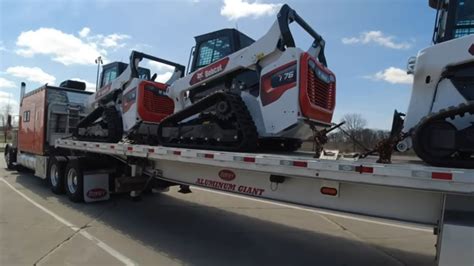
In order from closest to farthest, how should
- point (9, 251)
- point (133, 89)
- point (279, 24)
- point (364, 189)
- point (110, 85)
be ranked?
point (364, 189)
point (9, 251)
point (279, 24)
point (133, 89)
point (110, 85)

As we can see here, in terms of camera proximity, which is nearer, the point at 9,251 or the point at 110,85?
the point at 9,251

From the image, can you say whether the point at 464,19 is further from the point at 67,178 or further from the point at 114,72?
the point at 114,72

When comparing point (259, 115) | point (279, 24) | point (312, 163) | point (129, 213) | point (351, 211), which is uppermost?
point (279, 24)

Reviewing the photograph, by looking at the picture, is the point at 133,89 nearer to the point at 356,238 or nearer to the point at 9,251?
the point at 9,251

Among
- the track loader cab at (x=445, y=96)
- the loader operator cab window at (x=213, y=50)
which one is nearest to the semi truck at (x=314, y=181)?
the track loader cab at (x=445, y=96)

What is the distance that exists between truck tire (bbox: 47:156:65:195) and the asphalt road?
20.8 inches

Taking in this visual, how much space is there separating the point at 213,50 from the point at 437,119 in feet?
14.2

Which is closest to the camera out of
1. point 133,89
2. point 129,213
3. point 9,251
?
point 9,251

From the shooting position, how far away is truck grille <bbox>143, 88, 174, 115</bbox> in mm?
8656

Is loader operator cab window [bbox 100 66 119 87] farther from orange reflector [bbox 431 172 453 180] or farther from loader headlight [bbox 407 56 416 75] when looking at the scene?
orange reflector [bbox 431 172 453 180]

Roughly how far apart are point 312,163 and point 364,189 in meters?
0.59

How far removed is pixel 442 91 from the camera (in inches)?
162

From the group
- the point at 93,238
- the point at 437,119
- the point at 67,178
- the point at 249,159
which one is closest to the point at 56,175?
the point at 67,178

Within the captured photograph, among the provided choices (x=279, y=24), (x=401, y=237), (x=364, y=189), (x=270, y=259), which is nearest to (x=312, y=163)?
(x=364, y=189)
